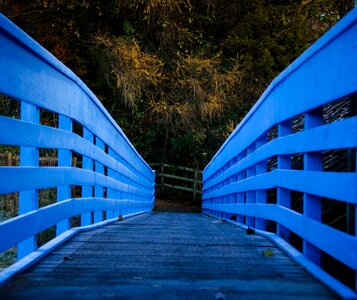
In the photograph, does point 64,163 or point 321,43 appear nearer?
point 321,43

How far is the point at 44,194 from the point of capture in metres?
10.1

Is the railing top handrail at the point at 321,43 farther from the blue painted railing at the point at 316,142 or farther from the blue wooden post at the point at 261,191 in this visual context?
the blue wooden post at the point at 261,191

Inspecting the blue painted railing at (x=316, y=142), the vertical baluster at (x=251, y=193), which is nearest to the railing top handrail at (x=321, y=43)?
the blue painted railing at (x=316, y=142)

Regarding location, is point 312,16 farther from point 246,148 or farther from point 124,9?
point 246,148

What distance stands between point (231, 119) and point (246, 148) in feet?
42.7

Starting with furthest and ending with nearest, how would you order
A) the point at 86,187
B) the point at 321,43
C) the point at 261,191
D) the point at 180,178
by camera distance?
the point at 180,178, the point at 86,187, the point at 261,191, the point at 321,43

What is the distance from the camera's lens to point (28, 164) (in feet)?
10.7

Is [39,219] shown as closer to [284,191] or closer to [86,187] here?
[284,191]

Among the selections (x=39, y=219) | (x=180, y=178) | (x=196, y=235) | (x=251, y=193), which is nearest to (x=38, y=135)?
(x=39, y=219)

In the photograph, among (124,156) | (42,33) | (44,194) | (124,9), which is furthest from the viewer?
(124,9)

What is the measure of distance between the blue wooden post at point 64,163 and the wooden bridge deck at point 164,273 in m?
0.27

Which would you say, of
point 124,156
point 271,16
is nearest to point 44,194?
point 124,156

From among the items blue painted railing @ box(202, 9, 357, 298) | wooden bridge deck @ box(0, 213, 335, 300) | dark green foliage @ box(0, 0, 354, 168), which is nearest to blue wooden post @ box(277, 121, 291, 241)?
blue painted railing @ box(202, 9, 357, 298)

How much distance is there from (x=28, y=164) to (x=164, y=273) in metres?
1.05
